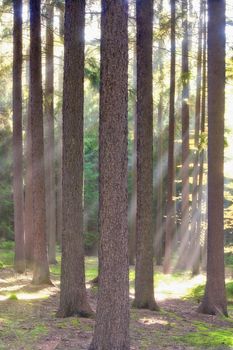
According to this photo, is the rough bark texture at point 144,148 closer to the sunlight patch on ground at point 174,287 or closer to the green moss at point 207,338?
the green moss at point 207,338

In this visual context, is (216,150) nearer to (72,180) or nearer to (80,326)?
(72,180)

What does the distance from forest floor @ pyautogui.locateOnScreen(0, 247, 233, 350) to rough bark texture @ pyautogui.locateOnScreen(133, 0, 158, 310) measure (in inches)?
47.4

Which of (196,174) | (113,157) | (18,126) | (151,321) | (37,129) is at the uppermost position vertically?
(18,126)

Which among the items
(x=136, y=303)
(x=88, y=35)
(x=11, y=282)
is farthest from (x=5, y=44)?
(x=136, y=303)

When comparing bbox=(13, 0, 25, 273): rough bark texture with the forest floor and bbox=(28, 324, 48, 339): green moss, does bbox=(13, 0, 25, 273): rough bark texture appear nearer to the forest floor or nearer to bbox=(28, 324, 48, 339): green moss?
the forest floor

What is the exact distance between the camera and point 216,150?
38.9ft

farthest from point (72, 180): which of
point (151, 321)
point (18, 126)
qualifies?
point (18, 126)

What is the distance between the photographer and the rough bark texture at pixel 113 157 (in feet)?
22.4

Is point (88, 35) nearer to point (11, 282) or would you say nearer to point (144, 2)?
point (144, 2)

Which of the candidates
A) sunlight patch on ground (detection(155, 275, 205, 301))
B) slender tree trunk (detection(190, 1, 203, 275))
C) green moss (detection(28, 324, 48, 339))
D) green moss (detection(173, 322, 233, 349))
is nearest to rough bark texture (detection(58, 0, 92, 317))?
green moss (detection(28, 324, 48, 339))

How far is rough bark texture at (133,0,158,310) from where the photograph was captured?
11320 mm

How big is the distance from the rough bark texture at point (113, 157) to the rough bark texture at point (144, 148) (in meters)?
4.38

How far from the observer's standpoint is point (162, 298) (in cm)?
1517

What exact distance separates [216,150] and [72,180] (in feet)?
12.6
